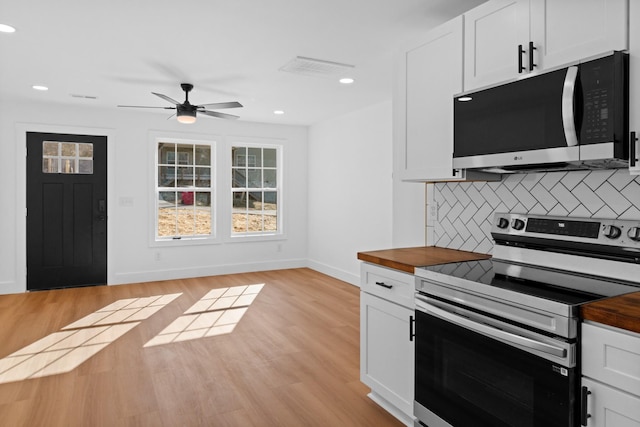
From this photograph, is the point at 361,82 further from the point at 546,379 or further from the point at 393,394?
the point at 546,379

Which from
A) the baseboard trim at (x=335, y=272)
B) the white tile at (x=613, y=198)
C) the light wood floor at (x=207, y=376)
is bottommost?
the light wood floor at (x=207, y=376)

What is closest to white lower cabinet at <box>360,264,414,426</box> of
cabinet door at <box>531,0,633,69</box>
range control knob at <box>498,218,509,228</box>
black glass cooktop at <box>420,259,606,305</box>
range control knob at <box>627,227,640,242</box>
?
black glass cooktop at <box>420,259,606,305</box>

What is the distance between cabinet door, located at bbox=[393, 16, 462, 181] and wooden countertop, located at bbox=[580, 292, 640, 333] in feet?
3.56

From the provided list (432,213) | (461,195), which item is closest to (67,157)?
(432,213)

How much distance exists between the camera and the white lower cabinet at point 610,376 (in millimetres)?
1307

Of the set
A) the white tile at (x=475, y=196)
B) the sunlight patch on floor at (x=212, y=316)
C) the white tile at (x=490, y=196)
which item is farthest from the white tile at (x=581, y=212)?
the sunlight patch on floor at (x=212, y=316)

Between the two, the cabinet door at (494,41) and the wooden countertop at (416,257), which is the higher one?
the cabinet door at (494,41)

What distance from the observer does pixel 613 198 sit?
1.98 metres

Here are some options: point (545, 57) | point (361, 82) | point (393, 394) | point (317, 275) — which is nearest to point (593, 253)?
point (545, 57)

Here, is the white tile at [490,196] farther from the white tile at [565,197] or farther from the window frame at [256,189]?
the window frame at [256,189]

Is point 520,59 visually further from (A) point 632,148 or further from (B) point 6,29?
(B) point 6,29

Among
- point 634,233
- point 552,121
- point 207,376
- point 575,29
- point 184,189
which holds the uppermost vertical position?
point 575,29

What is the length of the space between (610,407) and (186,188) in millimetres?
6032

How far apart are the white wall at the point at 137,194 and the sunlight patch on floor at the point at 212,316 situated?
1145 mm
